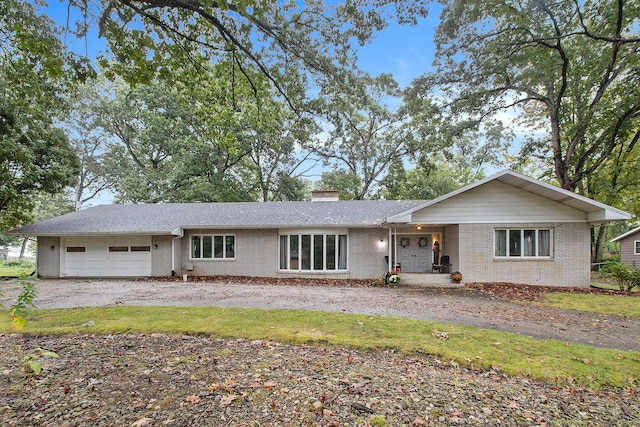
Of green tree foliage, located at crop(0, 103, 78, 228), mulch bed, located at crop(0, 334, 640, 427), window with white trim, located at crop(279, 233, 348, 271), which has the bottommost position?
mulch bed, located at crop(0, 334, 640, 427)

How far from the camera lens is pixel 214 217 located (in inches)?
599

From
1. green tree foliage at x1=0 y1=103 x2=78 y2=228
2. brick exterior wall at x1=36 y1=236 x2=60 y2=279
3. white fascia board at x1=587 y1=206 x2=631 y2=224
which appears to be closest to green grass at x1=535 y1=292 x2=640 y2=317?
white fascia board at x1=587 y1=206 x2=631 y2=224

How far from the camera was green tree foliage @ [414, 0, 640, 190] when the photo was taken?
9.87 meters

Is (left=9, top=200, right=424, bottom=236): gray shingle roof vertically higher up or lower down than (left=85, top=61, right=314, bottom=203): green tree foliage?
lower down

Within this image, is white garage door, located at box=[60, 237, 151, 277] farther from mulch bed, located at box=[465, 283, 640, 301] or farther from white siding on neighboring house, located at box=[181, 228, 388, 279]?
mulch bed, located at box=[465, 283, 640, 301]

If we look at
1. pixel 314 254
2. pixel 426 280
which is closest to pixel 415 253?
pixel 426 280

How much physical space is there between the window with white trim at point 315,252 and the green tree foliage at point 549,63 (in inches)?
303

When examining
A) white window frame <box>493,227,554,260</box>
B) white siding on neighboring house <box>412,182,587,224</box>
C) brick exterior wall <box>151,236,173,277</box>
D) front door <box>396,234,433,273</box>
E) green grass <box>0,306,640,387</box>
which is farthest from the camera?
front door <box>396,234,433,273</box>

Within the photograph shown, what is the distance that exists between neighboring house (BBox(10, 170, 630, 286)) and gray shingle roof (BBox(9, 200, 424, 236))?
52 mm

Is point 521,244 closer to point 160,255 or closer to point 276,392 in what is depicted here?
point 276,392

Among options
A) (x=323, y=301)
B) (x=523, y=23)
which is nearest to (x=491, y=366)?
(x=323, y=301)

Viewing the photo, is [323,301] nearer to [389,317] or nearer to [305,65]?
[389,317]

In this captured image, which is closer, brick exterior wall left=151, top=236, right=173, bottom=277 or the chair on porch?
the chair on porch

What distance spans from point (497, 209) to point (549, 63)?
5.76 meters
